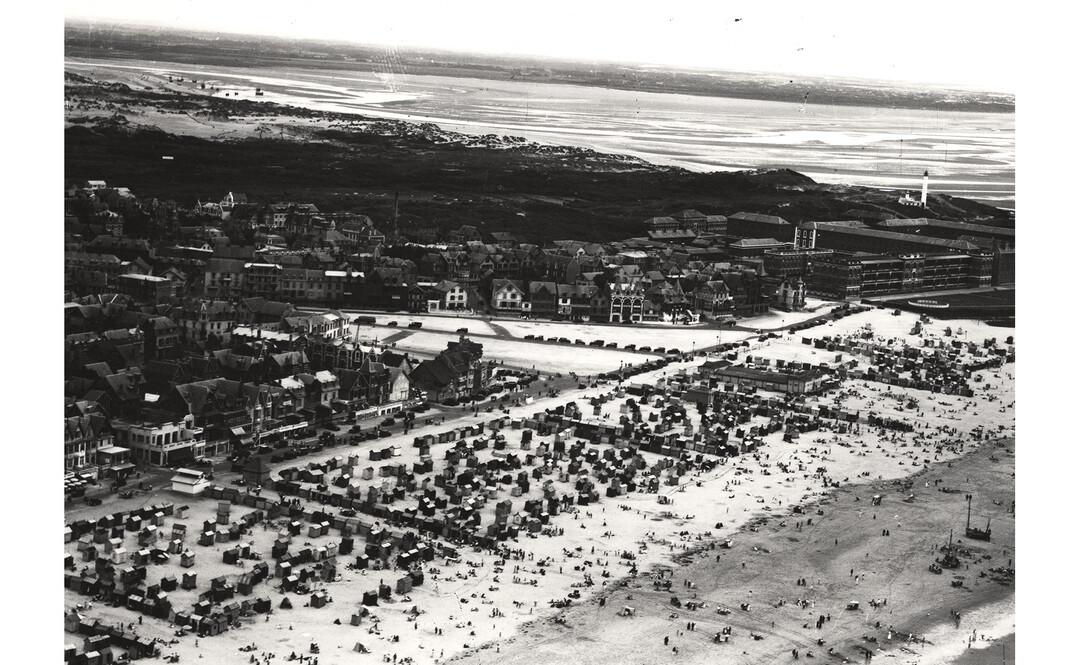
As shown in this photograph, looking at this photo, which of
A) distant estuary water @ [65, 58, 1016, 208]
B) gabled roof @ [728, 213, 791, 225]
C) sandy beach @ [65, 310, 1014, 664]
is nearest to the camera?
sandy beach @ [65, 310, 1014, 664]

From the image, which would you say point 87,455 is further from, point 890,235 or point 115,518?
point 890,235

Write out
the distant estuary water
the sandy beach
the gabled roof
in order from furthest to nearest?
the gabled roof → the distant estuary water → the sandy beach

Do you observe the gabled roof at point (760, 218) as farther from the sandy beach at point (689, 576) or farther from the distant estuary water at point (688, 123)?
the sandy beach at point (689, 576)

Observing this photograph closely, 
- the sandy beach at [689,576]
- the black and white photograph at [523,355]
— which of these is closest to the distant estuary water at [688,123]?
the black and white photograph at [523,355]

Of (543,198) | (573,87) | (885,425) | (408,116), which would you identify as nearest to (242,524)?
Result: (885,425)

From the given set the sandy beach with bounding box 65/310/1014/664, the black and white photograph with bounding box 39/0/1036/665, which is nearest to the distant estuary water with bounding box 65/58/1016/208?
the black and white photograph with bounding box 39/0/1036/665

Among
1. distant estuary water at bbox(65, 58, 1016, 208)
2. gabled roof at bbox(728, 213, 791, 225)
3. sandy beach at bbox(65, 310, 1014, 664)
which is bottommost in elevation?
sandy beach at bbox(65, 310, 1014, 664)

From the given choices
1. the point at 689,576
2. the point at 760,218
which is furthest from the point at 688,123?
the point at 689,576

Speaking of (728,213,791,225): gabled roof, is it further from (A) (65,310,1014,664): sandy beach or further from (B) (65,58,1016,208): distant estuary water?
(A) (65,310,1014,664): sandy beach
